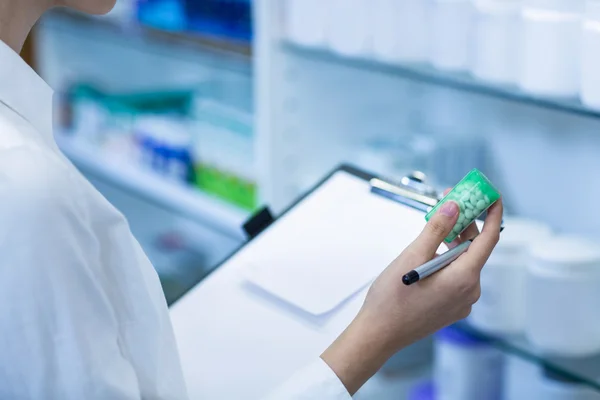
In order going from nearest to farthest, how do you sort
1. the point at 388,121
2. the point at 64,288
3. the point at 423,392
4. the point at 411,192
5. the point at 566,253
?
the point at 64,288
the point at 411,192
the point at 566,253
the point at 423,392
the point at 388,121

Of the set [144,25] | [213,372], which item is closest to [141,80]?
[144,25]

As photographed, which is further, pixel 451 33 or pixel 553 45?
pixel 451 33

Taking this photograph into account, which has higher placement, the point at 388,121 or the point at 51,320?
the point at 51,320

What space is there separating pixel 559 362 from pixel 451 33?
543 mm

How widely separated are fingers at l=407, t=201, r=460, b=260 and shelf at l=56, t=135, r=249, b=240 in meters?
1.08

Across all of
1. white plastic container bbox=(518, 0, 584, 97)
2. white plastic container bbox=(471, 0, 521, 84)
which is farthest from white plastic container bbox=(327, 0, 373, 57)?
white plastic container bbox=(518, 0, 584, 97)

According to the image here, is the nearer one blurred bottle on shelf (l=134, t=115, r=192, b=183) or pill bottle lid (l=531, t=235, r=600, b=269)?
Result: pill bottle lid (l=531, t=235, r=600, b=269)

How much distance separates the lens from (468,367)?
1445 mm

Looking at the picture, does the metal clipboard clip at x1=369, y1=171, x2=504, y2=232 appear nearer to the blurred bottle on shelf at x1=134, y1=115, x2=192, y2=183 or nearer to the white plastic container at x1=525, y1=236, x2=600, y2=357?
the white plastic container at x1=525, y1=236, x2=600, y2=357

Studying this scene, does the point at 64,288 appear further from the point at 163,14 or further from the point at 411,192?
the point at 163,14

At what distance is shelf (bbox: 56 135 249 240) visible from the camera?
2092 millimetres

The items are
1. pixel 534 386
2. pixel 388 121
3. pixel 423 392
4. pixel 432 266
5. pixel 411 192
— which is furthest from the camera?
pixel 388 121

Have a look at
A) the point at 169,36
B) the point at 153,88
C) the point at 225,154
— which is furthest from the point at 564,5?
the point at 153,88

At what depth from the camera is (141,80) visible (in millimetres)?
2992
